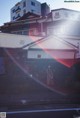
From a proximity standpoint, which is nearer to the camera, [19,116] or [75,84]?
[19,116]

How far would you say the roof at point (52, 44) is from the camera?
22847 mm

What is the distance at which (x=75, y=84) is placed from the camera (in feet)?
66.8

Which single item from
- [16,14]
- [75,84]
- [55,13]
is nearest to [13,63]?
[75,84]

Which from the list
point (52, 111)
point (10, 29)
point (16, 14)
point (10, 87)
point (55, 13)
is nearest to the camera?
point (52, 111)

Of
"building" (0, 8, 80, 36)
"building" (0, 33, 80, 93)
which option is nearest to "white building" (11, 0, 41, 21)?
"building" (0, 8, 80, 36)

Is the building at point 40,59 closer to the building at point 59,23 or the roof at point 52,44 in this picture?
the roof at point 52,44

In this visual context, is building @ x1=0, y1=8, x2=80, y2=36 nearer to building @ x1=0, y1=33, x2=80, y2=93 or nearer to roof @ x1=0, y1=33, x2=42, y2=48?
building @ x1=0, y1=33, x2=80, y2=93

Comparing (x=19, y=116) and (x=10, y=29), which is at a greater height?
(x=10, y=29)

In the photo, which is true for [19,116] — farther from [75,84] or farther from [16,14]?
[16,14]

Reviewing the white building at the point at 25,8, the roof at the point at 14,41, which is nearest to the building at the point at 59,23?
the roof at the point at 14,41

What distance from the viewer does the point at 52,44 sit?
2402 centimetres

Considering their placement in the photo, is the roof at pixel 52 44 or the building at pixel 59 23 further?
the building at pixel 59 23

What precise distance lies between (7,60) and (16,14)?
4275 centimetres

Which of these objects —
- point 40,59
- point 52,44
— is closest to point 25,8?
point 52,44
